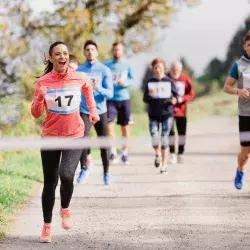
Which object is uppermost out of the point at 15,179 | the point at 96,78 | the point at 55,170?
the point at 96,78

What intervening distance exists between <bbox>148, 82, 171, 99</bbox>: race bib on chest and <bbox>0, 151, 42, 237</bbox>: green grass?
2.13 metres

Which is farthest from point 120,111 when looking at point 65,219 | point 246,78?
point 65,219

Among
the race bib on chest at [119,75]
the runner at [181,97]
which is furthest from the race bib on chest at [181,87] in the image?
the race bib on chest at [119,75]

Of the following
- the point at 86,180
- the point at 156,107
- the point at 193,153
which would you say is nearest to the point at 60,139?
Answer: the point at 86,180

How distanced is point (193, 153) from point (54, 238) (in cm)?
883

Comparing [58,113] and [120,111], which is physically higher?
[58,113]

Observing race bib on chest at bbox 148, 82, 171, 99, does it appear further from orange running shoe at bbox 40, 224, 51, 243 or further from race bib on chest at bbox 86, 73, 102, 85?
orange running shoe at bbox 40, 224, 51, 243

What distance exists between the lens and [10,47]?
1758 cm

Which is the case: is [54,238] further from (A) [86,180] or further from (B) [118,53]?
(B) [118,53]

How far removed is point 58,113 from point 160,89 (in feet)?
16.4

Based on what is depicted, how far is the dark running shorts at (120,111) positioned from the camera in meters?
12.5

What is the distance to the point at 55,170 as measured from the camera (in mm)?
6719

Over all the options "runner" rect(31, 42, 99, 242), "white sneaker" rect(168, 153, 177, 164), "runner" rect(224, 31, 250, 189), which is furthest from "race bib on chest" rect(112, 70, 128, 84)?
"runner" rect(31, 42, 99, 242)

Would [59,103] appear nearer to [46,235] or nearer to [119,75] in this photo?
[46,235]
